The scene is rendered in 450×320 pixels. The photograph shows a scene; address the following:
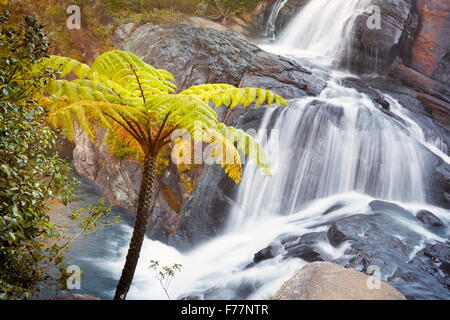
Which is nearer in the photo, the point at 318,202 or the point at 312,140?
the point at 318,202

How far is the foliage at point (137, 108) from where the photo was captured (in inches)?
108

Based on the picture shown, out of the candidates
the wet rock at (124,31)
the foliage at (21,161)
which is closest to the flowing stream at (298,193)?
the foliage at (21,161)

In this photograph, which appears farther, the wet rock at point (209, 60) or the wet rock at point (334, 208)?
the wet rock at point (209, 60)

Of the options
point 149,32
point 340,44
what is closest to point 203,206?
point 149,32

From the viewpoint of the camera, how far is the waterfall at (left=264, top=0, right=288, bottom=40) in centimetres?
1335

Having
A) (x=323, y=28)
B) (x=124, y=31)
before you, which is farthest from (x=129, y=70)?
(x=323, y=28)

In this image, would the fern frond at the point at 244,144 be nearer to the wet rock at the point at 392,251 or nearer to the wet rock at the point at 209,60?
the wet rock at the point at 392,251

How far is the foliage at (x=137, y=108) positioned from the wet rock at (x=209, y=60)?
3.71 meters

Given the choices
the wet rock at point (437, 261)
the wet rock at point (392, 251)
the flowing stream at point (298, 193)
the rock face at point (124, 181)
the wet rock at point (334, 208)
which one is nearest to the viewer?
the wet rock at point (392, 251)

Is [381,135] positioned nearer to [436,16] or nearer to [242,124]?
[242,124]

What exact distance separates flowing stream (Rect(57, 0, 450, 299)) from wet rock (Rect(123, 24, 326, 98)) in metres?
0.91

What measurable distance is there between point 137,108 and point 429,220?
16.1 feet
